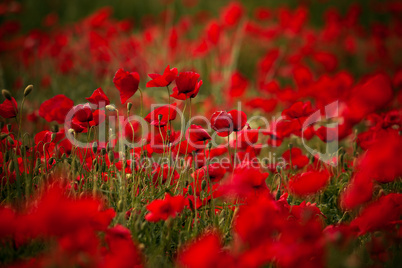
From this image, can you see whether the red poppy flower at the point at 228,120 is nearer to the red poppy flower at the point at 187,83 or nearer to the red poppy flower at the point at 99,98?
the red poppy flower at the point at 187,83

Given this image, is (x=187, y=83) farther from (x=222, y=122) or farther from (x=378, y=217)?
(x=378, y=217)

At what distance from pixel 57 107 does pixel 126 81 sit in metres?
0.32

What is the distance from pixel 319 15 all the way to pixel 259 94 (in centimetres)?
363

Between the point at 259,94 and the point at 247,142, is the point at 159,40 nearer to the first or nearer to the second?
the point at 259,94

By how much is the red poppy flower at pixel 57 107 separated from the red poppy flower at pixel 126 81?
0.24 metres

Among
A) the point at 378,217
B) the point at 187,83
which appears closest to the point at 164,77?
the point at 187,83

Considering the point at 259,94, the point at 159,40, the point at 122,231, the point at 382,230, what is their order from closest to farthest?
the point at 122,231 < the point at 382,230 < the point at 259,94 < the point at 159,40

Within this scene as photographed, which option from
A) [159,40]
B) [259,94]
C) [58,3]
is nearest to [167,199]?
[259,94]

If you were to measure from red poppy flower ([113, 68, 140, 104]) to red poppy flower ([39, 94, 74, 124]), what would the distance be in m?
0.24

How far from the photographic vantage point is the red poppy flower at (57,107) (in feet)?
5.09

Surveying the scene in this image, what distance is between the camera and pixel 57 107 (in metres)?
1.56

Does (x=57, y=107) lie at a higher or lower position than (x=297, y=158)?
higher

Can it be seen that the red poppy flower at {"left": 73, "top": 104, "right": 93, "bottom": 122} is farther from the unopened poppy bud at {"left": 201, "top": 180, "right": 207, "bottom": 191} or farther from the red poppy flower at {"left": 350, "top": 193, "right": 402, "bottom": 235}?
the red poppy flower at {"left": 350, "top": 193, "right": 402, "bottom": 235}

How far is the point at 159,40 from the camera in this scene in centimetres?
453
